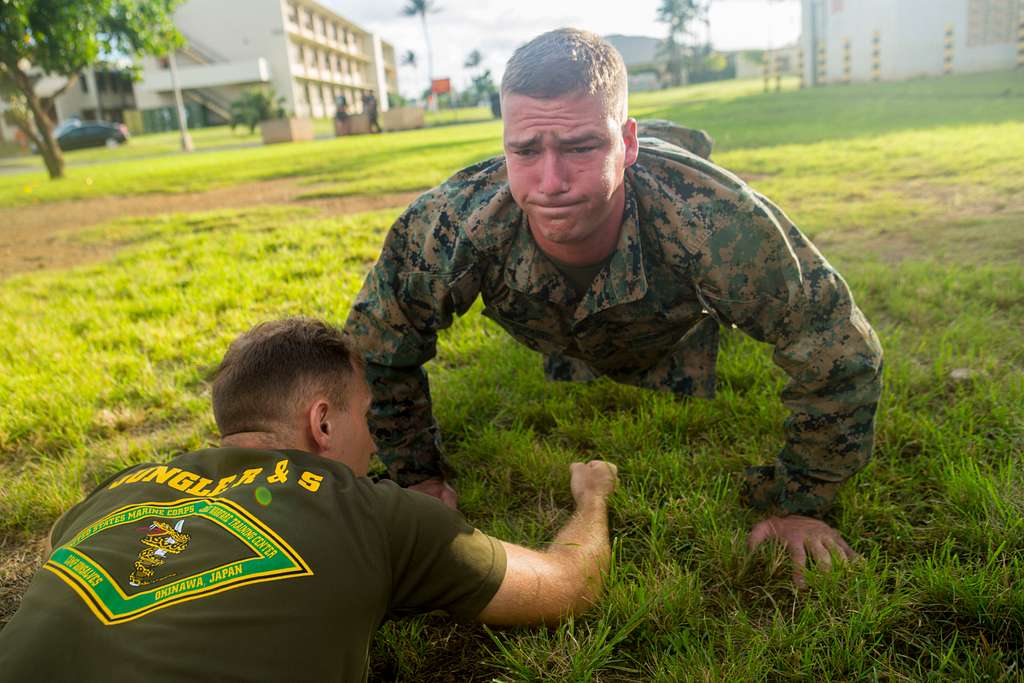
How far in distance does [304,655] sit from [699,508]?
1267 millimetres

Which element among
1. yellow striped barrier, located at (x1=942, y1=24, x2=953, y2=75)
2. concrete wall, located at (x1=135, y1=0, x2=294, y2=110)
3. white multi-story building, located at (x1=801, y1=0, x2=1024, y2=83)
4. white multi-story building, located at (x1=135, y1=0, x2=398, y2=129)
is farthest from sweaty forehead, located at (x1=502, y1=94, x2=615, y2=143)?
concrete wall, located at (x1=135, y1=0, x2=294, y2=110)

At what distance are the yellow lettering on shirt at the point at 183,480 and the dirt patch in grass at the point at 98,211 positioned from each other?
18.9 ft

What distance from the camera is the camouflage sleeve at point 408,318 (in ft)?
7.72

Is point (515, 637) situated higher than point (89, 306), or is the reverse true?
point (89, 306)

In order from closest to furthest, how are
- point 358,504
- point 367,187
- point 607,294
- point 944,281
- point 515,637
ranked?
point 358,504, point 515,637, point 607,294, point 944,281, point 367,187

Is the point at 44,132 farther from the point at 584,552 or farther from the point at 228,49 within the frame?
the point at 228,49

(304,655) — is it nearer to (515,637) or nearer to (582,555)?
(515,637)

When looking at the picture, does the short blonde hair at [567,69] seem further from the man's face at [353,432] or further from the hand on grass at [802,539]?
the hand on grass at [802,539]

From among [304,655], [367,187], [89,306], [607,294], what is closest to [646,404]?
[607,294]

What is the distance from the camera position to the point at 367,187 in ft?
30.3

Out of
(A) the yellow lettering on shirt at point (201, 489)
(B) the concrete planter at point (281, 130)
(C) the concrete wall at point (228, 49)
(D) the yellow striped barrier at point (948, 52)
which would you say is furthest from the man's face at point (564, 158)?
(C) the concrete wall at point (228, 49)

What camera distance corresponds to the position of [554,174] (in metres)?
2.00

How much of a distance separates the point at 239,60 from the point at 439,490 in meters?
52.1

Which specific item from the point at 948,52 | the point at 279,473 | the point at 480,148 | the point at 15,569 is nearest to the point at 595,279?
the point at 279,473
